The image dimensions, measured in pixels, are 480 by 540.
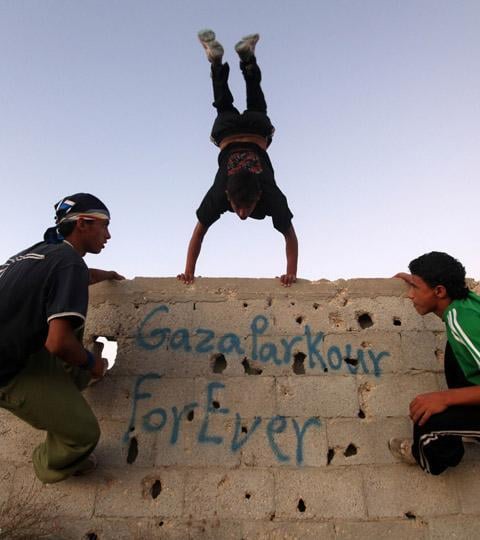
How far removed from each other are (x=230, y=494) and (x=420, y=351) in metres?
1.62

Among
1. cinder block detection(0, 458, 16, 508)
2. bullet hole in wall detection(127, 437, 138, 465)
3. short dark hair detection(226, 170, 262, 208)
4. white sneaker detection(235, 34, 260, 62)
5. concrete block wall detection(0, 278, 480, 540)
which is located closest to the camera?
concrete block wall detection(0, 278, 480, 540)

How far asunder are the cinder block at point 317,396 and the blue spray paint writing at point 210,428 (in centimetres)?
7

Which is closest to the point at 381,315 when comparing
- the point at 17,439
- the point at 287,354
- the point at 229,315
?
the point at 287,354

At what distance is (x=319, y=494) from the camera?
2.55m

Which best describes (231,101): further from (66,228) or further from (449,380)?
(449,380)

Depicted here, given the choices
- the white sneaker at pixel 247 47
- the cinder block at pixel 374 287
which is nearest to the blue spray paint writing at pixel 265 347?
the cinder block at pixel 374 287

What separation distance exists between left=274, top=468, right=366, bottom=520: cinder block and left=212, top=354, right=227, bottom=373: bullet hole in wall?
2.48 feet

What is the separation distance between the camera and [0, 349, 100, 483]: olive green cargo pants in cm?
235

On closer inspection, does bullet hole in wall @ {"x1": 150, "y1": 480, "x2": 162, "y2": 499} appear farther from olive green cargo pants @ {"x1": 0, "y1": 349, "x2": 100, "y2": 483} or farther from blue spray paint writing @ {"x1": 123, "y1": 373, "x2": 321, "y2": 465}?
olive green cargo pants @ {"x1": 0, "y1": 349, "x2": 100, "y2": 483}

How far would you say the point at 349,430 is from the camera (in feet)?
9.10

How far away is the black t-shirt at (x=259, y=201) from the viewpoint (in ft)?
13.1

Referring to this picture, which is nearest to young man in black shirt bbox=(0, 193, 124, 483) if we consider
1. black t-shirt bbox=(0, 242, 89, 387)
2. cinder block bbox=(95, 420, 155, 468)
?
black t-shirt bbox=(0, 242, 89, 387)

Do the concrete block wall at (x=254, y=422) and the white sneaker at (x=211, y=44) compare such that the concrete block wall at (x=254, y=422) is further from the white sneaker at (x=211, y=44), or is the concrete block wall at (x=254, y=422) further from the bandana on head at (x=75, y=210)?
the white sneaker at (x=211, y=44)

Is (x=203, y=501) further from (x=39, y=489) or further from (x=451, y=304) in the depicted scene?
(x=451, y=304)
